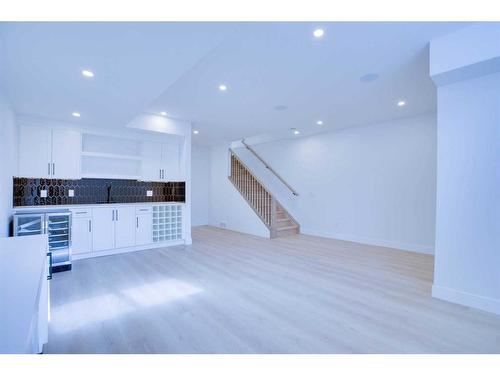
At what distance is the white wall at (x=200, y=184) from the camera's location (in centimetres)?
815

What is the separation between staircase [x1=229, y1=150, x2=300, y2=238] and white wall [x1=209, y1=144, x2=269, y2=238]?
0.52ft

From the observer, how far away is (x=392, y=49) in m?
2.65

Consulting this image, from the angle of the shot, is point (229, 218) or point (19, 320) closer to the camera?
point (19, 320)

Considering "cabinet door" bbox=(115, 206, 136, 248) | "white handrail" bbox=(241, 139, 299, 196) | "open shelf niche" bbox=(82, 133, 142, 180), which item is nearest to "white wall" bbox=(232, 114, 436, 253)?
"white handrail" bbox=(241, 139, 299, 196)

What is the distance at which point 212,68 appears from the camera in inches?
119

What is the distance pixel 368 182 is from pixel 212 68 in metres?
4.26

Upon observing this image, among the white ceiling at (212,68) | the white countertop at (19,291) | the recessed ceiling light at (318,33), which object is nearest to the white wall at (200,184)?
the white ceiling at (212,68)

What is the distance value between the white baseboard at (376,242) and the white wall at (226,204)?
138 cm

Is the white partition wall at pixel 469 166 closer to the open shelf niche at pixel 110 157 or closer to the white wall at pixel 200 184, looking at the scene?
the open shelf niche at pixel 110 157

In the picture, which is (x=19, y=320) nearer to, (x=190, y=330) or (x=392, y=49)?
(x=190, y=330)

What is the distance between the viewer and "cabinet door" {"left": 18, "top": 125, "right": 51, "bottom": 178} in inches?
155

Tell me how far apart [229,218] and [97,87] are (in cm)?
516
